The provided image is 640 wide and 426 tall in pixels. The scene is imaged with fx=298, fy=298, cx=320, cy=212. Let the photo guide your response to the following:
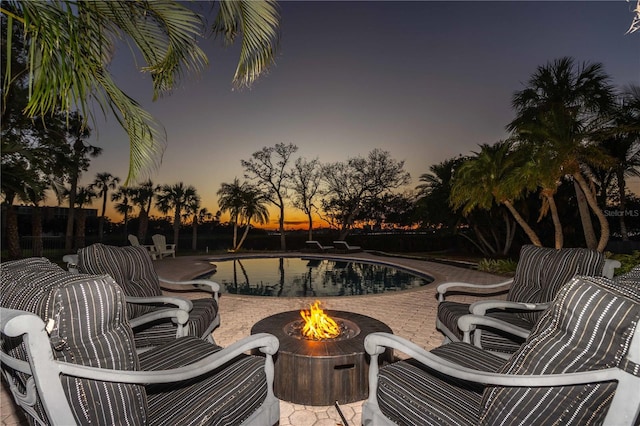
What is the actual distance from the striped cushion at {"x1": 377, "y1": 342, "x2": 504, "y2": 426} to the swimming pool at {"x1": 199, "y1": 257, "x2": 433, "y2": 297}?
602 centimetres

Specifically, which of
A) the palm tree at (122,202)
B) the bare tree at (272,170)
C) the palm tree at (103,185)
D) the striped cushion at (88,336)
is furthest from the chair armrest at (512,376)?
the palm tree at (122,202)

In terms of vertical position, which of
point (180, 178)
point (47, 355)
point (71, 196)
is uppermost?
point (180, 178)

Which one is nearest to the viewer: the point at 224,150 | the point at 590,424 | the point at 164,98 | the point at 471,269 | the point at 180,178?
the point at 590,424

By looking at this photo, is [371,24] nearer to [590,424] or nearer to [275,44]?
[275,44]

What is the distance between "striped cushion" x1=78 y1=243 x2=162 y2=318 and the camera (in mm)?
3082

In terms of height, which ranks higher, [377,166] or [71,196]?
[377,166]

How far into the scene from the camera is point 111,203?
92.1 ft

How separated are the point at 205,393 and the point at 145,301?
1740 mm

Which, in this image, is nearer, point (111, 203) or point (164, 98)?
point (164, 98)

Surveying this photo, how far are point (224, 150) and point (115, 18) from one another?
16.5 m

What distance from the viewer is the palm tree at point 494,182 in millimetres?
10492

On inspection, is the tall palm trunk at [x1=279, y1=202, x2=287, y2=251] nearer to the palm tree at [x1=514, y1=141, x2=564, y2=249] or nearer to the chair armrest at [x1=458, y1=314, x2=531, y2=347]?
the palm tree at [x1=514, y1=141, x2=564, y2=249]

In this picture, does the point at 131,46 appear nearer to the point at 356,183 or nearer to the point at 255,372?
the point at 255,372

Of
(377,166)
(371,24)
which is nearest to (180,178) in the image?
(377,166)
